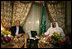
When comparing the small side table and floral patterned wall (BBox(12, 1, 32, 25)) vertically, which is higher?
floral patterned wall (BBox(12, 1, 32, 25))

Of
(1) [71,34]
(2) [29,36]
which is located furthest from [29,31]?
(1) [71,34]

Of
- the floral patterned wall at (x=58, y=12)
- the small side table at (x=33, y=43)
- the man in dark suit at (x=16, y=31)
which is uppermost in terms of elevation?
Answer: the floral patterned wall at (x=58, y=12)

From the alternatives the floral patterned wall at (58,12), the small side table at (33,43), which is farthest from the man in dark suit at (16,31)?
the floral patterned wall at (58,12)

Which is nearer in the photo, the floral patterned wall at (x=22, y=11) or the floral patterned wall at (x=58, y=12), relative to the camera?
the floral patterned wall at (x=58, y=12)

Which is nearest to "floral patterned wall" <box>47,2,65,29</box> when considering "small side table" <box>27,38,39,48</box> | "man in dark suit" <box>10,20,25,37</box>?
"small side table" <box>27,38,39,48</box>

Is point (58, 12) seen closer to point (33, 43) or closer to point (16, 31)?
point (33, 43)

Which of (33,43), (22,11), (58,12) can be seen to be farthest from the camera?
(22,11)

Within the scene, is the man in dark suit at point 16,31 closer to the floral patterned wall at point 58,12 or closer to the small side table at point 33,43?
the small side table at point 33,43

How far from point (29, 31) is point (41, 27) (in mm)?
276

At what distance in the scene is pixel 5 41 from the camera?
1006 mm

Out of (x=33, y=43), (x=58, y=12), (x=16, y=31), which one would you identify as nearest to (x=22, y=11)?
(x=16, y=31)

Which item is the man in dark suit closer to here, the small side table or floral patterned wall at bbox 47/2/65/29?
the small side table

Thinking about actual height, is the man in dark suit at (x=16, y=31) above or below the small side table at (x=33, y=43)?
above

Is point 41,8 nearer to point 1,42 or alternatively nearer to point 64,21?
point 64,21
